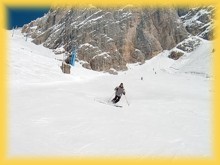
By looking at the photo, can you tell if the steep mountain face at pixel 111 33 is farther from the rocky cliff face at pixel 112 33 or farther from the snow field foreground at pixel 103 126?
the snow field foreground at pixel 103 126

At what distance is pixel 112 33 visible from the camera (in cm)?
10969

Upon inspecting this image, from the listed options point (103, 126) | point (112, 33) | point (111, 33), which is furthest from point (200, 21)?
point (103, 126)

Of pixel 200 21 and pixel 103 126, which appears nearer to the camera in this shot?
pixel 103 126

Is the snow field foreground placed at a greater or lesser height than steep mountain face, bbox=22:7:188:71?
lesser

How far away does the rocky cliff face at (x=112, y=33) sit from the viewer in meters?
102

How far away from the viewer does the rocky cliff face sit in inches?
4033

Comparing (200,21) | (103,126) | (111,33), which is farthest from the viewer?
(200,21)

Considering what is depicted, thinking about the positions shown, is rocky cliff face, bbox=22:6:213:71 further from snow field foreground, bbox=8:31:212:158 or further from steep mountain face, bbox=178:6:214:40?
snow field foreground, bbox=8:31:212:158

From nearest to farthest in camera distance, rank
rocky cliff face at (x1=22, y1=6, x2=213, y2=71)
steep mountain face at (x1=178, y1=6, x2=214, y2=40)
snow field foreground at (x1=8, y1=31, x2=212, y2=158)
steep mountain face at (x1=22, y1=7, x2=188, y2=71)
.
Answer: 1. snow field foreground at (x1=8, y1=31, x2=212, y2=158)
2. rocky cliff face at (x1=22, y1=6, x2=213, y2=71)
3. steep mountain face at (x1=22, y1=7, x2=188, y2=71)
4. steep mountain face at (x1=178, y1=6, x2=214, y2=40)

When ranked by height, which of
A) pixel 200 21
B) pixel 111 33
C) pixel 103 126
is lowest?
pixel 103 126

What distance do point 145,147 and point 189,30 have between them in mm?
114407

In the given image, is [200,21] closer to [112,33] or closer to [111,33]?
[112,33]

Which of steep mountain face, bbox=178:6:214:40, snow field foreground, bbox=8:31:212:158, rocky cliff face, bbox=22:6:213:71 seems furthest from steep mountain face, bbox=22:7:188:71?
snow field foreground, bbox=8:31:212:158

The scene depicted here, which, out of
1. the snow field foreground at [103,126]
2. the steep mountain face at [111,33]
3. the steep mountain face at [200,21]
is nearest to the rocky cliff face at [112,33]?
the steep mountain face at [111,33]
